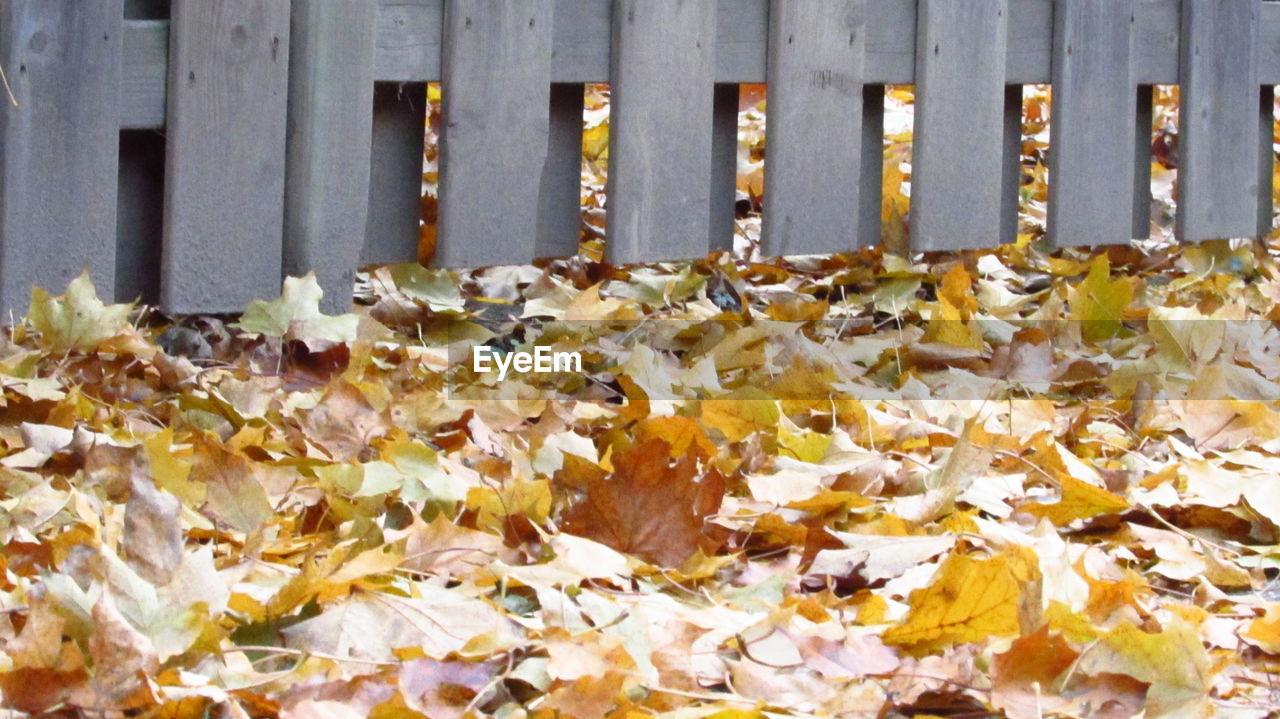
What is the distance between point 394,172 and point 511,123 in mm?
224

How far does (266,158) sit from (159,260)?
250mm

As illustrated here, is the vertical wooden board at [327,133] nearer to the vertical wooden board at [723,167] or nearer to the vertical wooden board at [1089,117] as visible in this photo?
the vertical wooden board at [723,167]

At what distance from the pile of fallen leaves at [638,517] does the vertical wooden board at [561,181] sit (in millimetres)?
213

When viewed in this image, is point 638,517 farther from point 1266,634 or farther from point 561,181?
point 561,181

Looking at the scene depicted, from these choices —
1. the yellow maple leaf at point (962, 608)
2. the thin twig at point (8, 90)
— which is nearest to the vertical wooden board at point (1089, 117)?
the thin twig at point (8, 90)

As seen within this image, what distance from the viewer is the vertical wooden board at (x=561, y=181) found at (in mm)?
2631

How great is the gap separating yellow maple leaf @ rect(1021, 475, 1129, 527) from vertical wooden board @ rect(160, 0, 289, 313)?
133 cm

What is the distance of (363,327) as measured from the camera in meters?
2.27

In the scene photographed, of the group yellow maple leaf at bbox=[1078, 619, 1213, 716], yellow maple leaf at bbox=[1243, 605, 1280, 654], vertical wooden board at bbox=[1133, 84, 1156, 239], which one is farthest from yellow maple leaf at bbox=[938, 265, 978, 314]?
yellow maple leaf at bbox=[1078, 619, 1213, 716]

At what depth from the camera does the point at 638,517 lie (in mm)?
1386

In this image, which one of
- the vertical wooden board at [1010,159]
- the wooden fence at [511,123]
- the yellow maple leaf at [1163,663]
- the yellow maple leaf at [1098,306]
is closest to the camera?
the yellow maple leaf at [1163,663]

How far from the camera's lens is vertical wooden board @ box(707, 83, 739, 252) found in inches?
108

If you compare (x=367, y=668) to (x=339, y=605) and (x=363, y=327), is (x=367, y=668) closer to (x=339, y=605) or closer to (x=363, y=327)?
(x=339, y=605)

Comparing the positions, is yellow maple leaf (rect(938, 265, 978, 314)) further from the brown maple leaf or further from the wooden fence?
the brown maple leaf
